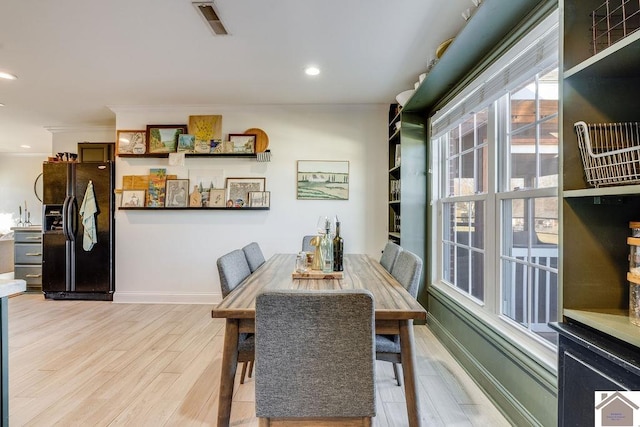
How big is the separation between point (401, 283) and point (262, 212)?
2.49 m

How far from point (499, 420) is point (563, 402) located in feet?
3.33

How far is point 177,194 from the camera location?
411 cm

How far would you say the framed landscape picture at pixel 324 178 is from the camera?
406cm

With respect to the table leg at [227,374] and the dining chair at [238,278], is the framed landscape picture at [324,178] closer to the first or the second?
the dining chair at [238,278]

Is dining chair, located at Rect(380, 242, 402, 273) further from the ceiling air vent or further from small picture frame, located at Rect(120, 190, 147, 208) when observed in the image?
small picture frame, located at Rect(120, 190, 147, 208)

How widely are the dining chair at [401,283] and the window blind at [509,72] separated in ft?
3.78

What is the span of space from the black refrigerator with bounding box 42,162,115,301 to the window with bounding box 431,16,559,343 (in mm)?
4103

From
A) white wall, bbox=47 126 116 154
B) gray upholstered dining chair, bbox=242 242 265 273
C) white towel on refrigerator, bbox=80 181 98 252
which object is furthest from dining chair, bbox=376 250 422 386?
white wall, bbox=47 126 116 154

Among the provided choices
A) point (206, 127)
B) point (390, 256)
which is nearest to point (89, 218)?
point (206, 127)

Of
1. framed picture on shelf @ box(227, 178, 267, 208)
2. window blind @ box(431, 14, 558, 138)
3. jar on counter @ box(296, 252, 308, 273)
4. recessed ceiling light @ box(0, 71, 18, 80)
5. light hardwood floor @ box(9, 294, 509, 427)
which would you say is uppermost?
recessed ceiling light @ box(0, 71, 18, 80)

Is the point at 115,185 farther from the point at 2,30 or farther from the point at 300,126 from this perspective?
the point at 300,126

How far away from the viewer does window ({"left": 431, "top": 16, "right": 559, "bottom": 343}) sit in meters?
1.79

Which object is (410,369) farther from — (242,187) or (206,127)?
(206,127)

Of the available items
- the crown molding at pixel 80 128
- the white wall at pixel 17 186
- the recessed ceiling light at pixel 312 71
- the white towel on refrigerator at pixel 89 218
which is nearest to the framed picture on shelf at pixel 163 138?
the white towel on refrigerator at pixel 89 218
